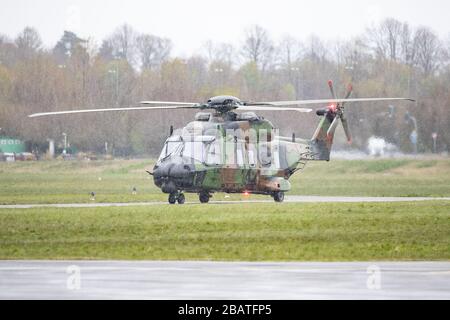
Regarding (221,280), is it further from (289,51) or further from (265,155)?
(289,51)

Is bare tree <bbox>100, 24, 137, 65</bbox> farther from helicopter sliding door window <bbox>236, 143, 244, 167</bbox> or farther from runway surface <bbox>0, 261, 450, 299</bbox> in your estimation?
runway surface <bbox>0, 261, 450, 299</bbox>

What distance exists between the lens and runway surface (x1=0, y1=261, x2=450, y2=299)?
62.9 feet

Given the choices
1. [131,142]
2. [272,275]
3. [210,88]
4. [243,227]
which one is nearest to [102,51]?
[210,88]

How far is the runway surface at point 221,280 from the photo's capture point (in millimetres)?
19172

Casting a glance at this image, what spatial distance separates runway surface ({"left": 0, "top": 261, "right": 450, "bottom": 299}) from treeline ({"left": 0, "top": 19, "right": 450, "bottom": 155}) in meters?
52.2

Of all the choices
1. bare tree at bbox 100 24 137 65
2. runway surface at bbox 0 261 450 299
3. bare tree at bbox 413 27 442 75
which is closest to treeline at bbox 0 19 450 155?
bare tree at bbox 413 27 442 75

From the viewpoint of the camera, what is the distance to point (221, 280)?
21172mm

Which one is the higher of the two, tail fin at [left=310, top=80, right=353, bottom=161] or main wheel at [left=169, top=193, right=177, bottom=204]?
tail fin at [left=310, top=80, right=353, bottom=161]

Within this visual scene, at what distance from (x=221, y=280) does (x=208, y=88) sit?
3034 inches

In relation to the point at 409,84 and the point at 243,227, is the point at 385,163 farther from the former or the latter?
the point at 243,227

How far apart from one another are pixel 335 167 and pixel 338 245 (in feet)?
149

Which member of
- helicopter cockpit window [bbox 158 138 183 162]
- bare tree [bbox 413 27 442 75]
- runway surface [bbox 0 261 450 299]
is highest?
bare tree [bbox 413 27 442 75]

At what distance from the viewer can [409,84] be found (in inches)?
3686

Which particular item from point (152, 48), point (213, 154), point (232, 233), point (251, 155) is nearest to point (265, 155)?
point (251, 155)
